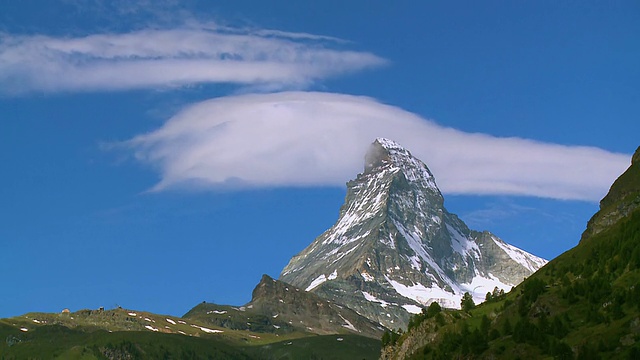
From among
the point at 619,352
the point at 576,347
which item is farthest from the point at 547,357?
the point at 619,352

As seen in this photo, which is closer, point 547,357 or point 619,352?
point 619,352

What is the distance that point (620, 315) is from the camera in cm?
19962

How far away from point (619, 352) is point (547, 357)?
21.0m

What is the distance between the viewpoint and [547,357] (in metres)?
196

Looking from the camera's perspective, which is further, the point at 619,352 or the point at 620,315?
the point at 620,315

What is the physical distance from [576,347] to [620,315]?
1320 centimetres

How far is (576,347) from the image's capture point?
7594 inches

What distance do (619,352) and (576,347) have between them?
620 inches

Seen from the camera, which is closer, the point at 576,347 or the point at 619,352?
the point at 619,352

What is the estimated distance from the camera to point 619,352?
178m

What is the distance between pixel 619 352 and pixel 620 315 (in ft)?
76.2

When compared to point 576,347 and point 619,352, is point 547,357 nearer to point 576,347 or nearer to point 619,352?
point 576,347
